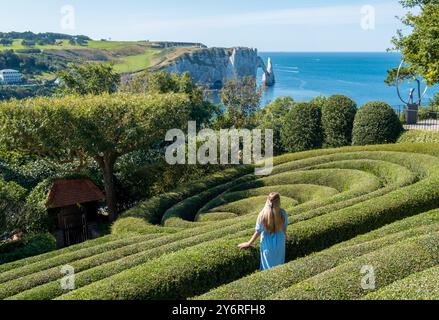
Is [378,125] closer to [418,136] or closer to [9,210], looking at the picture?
[418,136]

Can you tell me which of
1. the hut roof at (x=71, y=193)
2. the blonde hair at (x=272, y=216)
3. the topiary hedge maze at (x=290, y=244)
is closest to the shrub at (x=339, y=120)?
the topiary hedge maze at (x=290, y=244)

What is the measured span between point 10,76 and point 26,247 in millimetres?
122017

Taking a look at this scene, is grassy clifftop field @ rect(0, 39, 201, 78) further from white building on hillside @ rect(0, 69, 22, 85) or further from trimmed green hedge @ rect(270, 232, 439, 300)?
trimmed green hedge @ rect(270, 232, 439, 300)

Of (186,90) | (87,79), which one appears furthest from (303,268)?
(87,79)

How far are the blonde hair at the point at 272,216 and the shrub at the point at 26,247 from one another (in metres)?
13.3

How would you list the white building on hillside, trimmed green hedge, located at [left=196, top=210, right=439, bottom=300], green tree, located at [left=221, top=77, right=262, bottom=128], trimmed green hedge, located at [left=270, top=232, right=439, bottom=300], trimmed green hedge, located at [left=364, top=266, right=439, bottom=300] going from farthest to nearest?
the white building on hillside < green tree, located at [left=221, top=77, right=262, bottom=128] < trimmed green hedge, located at [left=196, top=210, right=439, bottom=300] < trimmed green hedge, located at [left=270, top=232, right=439, bottom=300] < trimmed green hedge, located at [left=364, top=266, right=439, bottom=300]

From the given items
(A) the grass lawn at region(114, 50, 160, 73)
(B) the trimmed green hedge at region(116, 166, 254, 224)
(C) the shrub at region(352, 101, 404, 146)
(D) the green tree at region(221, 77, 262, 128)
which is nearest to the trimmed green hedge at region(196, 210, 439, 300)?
(B) the trimmed green hedge at region(116, 166, 254, 224)

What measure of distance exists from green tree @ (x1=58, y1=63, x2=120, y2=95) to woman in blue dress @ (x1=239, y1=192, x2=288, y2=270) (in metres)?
34.4

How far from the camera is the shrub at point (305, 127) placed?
30.7 m

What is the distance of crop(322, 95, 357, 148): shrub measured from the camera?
97.8 feet

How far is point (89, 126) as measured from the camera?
2367 cm

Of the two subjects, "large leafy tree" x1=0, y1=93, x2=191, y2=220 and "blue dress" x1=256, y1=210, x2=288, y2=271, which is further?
"large leafy tree" x1=0, y1=93, x2=191, y2=220

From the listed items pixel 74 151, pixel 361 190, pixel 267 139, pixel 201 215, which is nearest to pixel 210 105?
pixel 267 139

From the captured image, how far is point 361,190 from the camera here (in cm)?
1827
